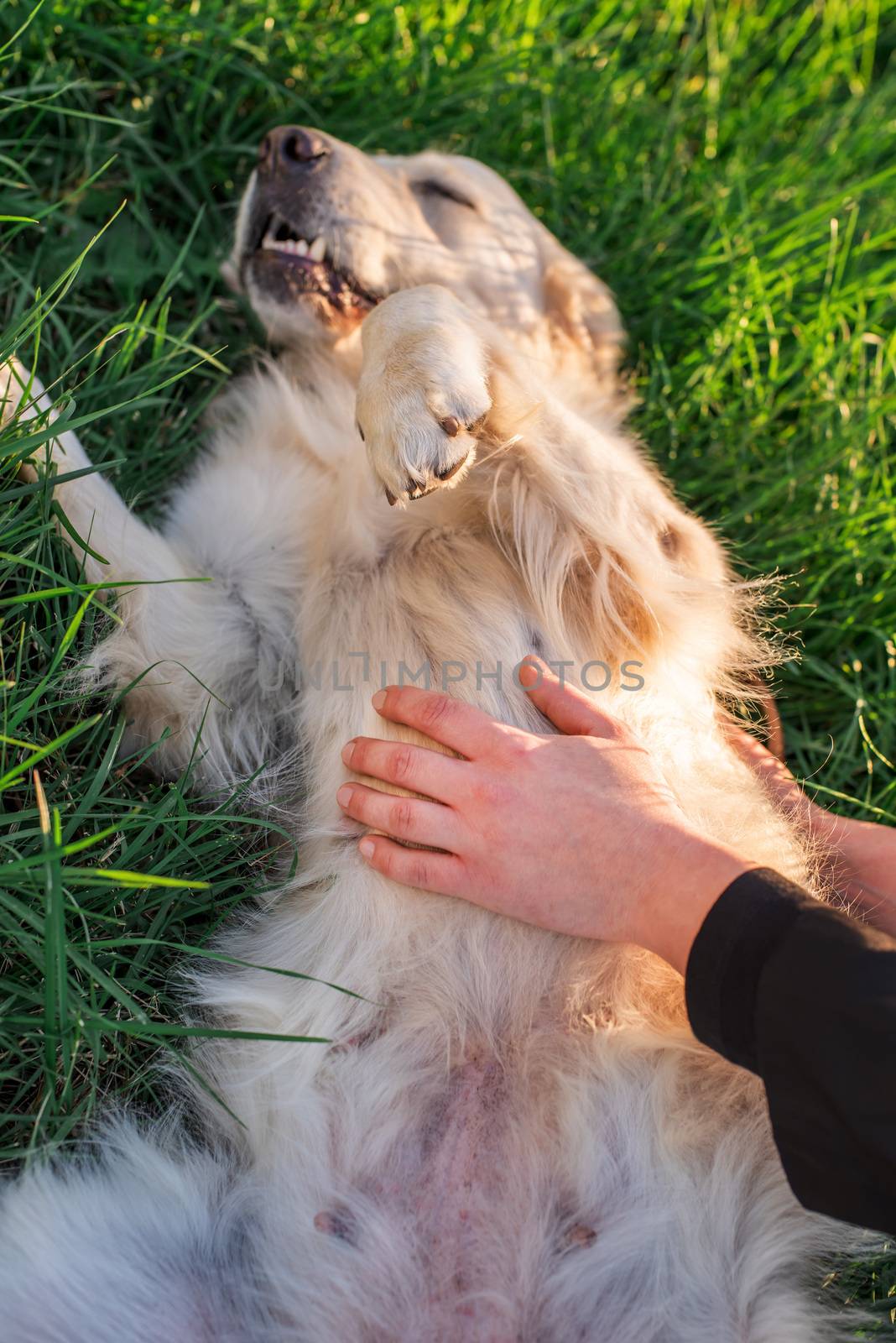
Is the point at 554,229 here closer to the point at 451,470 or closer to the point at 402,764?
the point at 451,470

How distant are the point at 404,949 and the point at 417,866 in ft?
0.51

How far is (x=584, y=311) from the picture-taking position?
2723mm

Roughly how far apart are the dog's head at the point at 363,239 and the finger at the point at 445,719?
0.98m

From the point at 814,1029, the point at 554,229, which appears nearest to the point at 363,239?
the point at 554,229

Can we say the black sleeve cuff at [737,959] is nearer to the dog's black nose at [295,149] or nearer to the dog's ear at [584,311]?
the dog's ear at [584,311]

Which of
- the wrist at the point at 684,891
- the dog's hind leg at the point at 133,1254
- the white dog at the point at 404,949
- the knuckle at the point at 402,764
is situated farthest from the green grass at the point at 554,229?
the wrist at the point at 684,891

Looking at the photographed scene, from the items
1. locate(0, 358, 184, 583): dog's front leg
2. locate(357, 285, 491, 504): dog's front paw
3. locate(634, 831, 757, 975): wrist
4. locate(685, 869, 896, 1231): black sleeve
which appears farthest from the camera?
locate(0, 358, 184, 583): dog's front leg

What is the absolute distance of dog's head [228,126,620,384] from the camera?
2305 millimetres

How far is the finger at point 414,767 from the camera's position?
1.78m

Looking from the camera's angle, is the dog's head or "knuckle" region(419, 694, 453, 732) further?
the dog's head

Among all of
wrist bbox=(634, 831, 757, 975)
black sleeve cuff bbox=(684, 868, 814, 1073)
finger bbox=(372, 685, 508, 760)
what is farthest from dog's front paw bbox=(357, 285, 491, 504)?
black sleeve cuff bbox=(684, 868, 814, 1073)

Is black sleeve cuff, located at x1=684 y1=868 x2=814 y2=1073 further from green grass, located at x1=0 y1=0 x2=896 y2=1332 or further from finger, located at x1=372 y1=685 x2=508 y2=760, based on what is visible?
green grass, located at x1=0 y1=0 x2=896 y2=1332

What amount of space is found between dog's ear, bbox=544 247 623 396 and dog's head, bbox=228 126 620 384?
17 mm

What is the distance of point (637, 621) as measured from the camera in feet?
6.63
